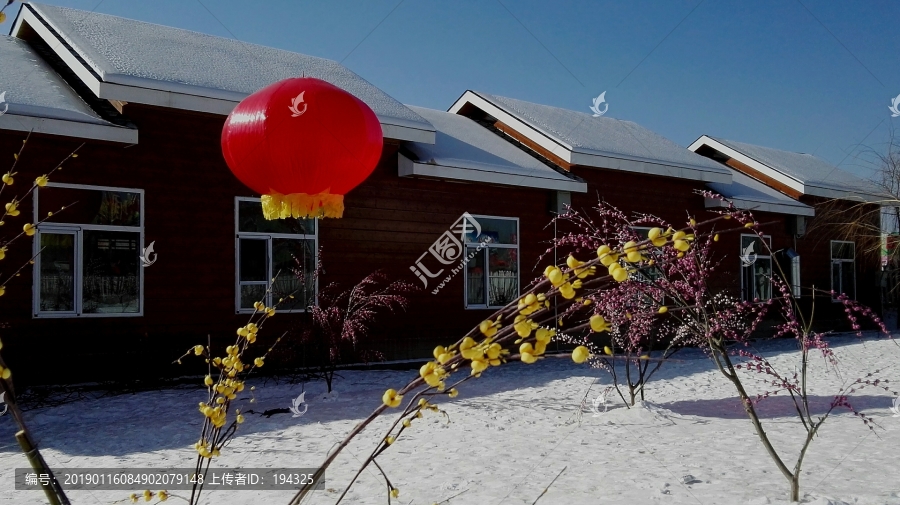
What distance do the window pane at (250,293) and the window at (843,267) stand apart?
14.7 metres

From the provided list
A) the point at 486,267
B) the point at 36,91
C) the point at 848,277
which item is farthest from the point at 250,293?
the point at 848,277

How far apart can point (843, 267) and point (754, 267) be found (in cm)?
360

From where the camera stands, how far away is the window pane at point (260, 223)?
32.8 feet

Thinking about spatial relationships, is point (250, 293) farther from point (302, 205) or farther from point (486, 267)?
point (302, 205)

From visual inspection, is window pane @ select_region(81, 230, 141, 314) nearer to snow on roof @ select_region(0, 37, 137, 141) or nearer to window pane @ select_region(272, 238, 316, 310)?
snow on roof @ select_region(0, 37, 137, 141)

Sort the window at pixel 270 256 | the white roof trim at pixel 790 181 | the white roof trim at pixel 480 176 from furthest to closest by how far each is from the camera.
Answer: the white roof trim at pixel 790 181 → the white roof trim at pixel 480 176 → the window at pixel 270 256

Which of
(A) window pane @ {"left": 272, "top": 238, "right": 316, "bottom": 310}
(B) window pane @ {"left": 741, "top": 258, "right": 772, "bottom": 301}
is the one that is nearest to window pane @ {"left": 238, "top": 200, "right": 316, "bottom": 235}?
(A) window pane @ {"left": 272, "top": 238, "right": 316, "bottom": 310}

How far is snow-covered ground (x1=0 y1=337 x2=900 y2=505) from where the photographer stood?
14.8 ft

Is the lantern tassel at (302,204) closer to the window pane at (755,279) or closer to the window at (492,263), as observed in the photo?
the window at (492,263)

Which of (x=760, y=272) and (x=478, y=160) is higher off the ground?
(x=478, y=160)

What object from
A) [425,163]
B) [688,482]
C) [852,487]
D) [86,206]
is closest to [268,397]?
[86,206]

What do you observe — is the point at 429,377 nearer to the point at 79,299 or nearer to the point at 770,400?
the point at 770,400

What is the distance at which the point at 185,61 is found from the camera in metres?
9.98

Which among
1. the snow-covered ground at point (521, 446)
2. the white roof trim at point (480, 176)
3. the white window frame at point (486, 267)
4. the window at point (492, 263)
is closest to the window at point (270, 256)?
the snow-covered ground at point (521, 446)
